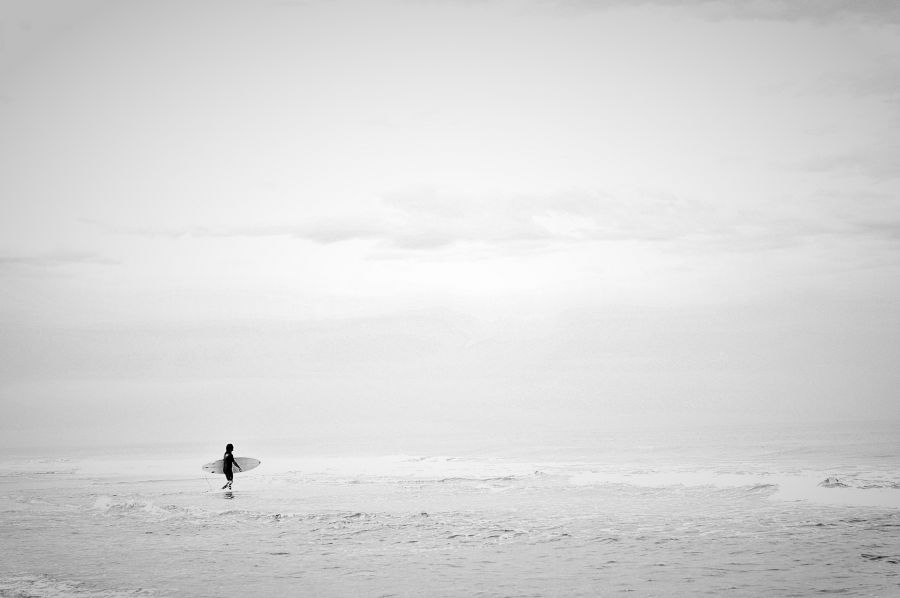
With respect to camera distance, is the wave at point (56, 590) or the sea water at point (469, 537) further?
the sea water at point (469, 537)

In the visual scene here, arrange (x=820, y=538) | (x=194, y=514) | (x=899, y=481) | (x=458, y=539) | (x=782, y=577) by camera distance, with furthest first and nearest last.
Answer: (x=899, y=481), (x=194, y=514), (x=458, y=539), (x=820, y=538), (x=782, y=577)

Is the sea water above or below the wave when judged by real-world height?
below

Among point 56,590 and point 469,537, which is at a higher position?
point 56,590

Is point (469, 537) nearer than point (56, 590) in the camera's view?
No

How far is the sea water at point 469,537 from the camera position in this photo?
1440cm

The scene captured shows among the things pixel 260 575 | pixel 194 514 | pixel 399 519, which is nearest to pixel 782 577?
pixel 260 575

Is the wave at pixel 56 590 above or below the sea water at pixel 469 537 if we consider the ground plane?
above

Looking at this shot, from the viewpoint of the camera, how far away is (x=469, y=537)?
19844mm

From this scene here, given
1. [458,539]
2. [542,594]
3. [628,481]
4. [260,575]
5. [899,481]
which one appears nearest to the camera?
[542,594]

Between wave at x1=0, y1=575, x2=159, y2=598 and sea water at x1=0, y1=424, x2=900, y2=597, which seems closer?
wave at x1=0, y1=575, x2=159, y2=598

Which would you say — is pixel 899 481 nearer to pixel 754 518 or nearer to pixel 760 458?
pixel 754 518

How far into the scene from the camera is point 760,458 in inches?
1964

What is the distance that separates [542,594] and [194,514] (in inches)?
633

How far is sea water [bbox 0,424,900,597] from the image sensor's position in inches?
567
